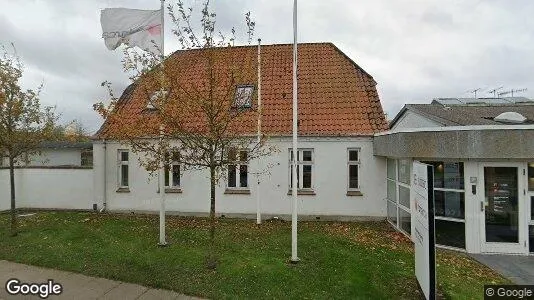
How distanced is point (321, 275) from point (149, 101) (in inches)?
222

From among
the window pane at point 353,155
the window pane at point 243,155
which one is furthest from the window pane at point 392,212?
the window pane at point 243,155

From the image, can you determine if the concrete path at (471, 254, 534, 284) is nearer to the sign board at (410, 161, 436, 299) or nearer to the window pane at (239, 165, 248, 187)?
the sign board at (410, 161, 436, 299)

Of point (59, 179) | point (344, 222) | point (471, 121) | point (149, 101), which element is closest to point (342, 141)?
point (344, 222)

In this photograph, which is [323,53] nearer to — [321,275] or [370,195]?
[370,195]

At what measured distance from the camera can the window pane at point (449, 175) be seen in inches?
382

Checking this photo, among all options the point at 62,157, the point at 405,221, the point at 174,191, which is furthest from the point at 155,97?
the point at 62,157

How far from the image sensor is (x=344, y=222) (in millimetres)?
13781

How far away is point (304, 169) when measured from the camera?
14305 millimetres

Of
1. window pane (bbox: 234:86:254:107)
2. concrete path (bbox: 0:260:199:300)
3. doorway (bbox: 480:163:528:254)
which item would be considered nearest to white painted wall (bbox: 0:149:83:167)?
concrete path (bbox: 0:260:199:300)

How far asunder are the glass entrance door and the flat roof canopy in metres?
0.64

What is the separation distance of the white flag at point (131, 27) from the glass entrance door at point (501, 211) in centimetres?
1007

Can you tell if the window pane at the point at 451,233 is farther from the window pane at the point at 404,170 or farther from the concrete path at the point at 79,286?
the concrete path at the point at 79,286

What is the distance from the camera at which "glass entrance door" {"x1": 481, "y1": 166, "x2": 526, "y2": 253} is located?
936cm

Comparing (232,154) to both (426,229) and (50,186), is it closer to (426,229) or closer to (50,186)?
(426,229)
